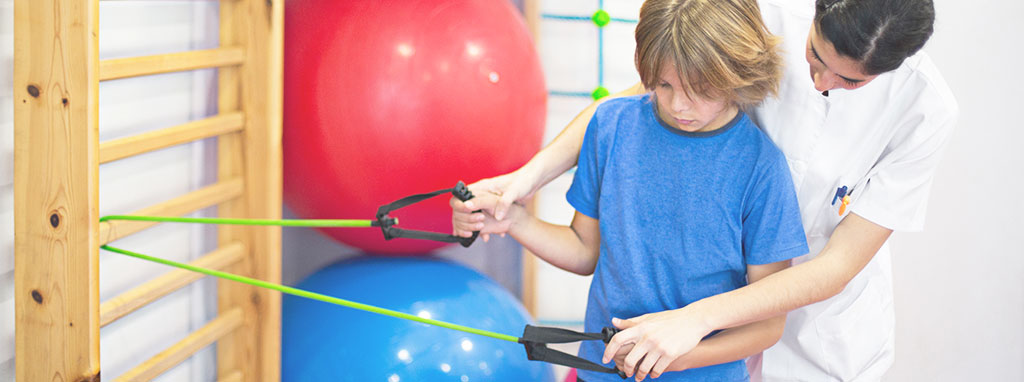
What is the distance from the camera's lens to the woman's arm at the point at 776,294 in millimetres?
1173

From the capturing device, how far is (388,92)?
1.65 m

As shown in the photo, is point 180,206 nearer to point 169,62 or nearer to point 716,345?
point 169,62

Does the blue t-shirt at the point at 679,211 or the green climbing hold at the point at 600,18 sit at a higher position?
the green climbing hold at the point at 600,18

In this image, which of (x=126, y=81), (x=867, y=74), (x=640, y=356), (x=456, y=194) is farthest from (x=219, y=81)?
(x=867, y=74)

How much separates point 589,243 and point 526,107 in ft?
1.47

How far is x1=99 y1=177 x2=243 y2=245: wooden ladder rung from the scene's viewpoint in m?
1.28

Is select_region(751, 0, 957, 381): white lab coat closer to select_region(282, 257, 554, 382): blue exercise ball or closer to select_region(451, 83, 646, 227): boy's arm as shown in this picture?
select_region(451, 83, 646, 227): boy's arm

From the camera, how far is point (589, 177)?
1.37m

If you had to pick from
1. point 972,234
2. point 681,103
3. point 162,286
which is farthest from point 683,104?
point 972,234

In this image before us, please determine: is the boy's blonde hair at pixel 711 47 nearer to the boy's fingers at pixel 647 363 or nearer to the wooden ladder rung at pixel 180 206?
the boy's fingers at pixel 647 363

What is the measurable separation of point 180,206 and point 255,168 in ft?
0.61

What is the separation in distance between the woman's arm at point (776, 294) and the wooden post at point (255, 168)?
0.76 metres

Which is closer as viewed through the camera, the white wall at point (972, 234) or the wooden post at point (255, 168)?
the wooden post at point (255, 168)

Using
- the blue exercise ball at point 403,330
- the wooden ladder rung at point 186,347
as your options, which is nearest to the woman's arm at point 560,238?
the blue exercise ball at point 403,330
